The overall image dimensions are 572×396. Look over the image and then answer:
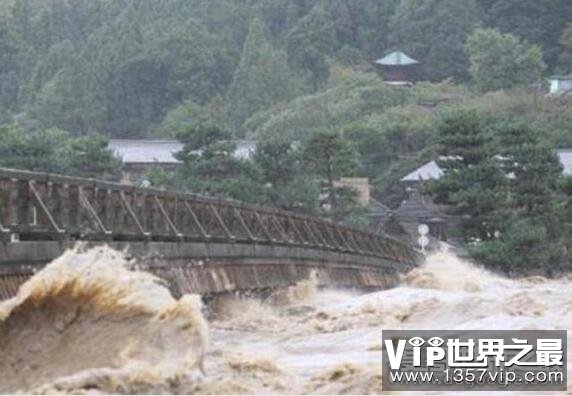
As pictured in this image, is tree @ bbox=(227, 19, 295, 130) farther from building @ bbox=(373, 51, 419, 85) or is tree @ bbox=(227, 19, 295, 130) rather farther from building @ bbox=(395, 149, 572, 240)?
building @ bbox=(395, 149, 572, 240)

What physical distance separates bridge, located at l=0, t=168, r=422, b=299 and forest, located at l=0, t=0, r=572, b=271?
10446 millimetres

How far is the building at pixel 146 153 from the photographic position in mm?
58250

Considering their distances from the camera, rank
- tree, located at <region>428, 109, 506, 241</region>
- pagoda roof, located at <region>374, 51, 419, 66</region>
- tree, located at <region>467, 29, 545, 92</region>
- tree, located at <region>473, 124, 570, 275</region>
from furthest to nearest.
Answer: pagoda roof, located at <region>374, 51, 419, 66</region> → tree, located at <region>467, 29, 545, 92</region> → tree, located at <region>428, 109, 506, 241</region> → tree, located at <region>473, 124, 570, 275</region>

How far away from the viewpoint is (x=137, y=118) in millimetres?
81562

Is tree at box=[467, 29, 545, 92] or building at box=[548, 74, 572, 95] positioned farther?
building at box=[548, 74, 572, 95]

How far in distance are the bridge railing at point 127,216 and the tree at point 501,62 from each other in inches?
1901

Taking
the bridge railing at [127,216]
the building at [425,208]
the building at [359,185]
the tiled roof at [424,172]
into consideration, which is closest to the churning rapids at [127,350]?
the bridge railing at [127,216]

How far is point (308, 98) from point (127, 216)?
186ft

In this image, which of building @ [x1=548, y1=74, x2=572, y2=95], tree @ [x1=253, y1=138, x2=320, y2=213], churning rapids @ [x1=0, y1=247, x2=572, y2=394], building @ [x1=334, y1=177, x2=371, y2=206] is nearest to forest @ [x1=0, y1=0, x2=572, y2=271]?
tree @ [x1=253, y1=138, x2=320, y2=213]

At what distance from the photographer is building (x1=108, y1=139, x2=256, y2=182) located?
58.2 m

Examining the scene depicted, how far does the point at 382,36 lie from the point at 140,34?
1465cm

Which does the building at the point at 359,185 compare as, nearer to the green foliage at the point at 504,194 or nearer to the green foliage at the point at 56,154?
the green foliage at the point at 504,194

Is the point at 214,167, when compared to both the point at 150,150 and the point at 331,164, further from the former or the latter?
Result: the point at 150,150

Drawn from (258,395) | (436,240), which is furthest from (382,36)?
(258,395)
